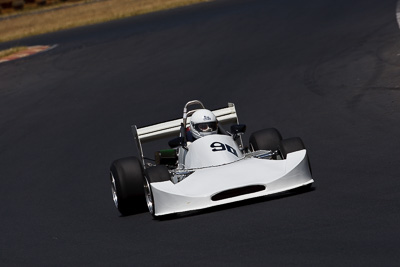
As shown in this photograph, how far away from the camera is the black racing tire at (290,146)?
35.6 ft

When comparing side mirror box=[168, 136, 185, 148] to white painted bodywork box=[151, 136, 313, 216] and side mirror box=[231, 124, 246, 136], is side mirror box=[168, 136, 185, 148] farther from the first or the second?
white painted bodywork box=[151, 136, 313, 216]

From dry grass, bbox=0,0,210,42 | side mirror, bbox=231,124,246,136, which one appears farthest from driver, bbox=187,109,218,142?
dry grass, bbox=0,0,210,42

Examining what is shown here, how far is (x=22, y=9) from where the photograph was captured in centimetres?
6100

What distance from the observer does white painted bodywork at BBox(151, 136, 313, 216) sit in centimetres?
1001

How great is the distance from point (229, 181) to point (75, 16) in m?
38.3

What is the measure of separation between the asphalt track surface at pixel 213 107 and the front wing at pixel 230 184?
0.17m

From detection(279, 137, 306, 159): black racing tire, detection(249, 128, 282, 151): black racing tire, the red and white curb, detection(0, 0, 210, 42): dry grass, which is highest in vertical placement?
detection(0, 0, 210, 42): dry grass

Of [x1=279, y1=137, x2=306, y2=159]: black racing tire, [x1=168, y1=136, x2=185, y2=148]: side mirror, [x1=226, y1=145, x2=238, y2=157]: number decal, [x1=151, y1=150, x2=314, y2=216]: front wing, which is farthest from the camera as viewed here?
[x1=168, y1=136, x2=185, y2=148]: side mirror

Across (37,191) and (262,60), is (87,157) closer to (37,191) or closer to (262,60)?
(37,191)

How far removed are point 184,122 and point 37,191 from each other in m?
2.72

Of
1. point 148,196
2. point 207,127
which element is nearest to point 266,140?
point 207,127

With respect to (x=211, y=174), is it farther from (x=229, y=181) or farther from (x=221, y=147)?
(x=221, y=147)

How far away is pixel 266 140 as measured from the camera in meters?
12.2

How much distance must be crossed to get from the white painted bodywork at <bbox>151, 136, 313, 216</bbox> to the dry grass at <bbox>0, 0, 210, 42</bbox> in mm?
32503
